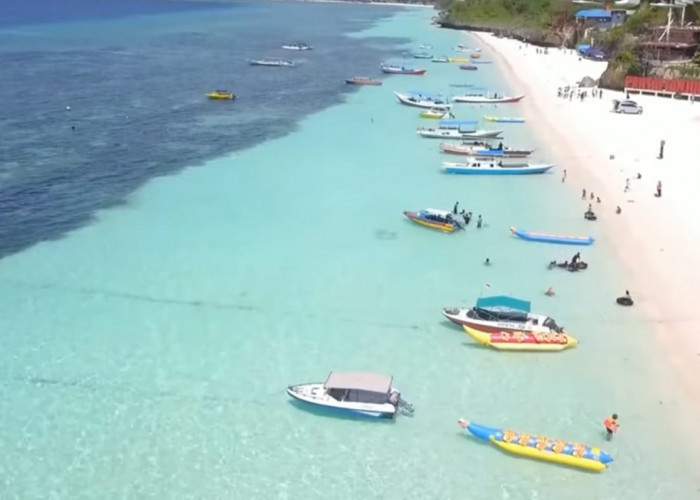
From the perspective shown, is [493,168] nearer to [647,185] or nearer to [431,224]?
[647,185]

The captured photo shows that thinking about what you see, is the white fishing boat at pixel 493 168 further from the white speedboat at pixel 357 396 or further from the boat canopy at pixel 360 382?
the white speedboat at pixel 357 396

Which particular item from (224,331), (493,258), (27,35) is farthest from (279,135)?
(27,35)

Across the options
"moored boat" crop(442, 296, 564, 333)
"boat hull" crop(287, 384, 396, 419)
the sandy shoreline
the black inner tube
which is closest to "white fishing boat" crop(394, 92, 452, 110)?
the sandy shoreline

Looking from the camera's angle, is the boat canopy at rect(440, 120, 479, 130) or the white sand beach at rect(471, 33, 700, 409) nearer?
the white sand beach at rect(471, 33, 700, 409)

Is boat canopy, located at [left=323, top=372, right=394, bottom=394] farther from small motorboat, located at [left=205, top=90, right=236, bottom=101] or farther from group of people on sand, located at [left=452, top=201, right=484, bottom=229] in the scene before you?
small motorboat, located at [left=205, top=90, right=236, bottom=101]

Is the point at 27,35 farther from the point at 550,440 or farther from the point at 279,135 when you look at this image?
the point at 550,440
